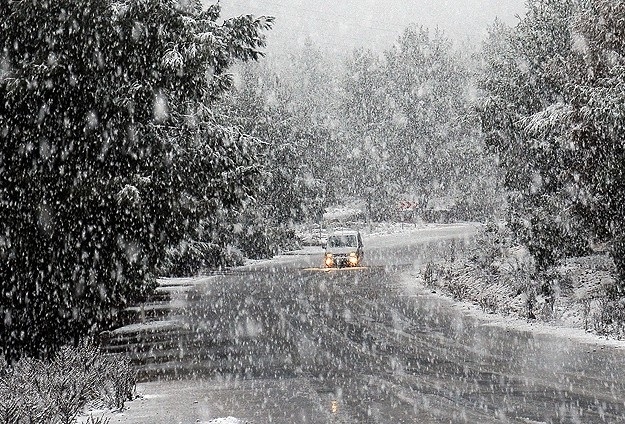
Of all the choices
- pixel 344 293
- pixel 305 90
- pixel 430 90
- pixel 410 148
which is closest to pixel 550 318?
pixel 344 293

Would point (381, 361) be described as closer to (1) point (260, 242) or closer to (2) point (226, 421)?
(2) point (226, 421)

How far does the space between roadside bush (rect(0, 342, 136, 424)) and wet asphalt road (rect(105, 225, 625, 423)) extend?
1622 mm

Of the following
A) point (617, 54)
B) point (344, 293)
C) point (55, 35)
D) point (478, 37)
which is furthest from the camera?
point (478, 37)

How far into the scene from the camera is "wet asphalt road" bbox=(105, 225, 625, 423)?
941 cm

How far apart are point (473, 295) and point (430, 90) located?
73888 mm

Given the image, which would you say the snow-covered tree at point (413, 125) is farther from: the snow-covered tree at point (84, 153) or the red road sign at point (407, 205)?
the snow-covered tree at point (84, 153)

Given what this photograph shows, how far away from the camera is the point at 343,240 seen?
133 feet

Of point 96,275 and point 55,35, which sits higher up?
point 55,35

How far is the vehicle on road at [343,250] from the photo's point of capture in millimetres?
39562

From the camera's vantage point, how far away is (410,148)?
9025cm

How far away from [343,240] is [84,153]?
2860 cm

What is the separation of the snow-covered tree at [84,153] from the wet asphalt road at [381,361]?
211 cm

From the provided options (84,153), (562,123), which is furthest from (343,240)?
(84,153)

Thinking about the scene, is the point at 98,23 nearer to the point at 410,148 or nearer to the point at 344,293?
the point at 344,293
